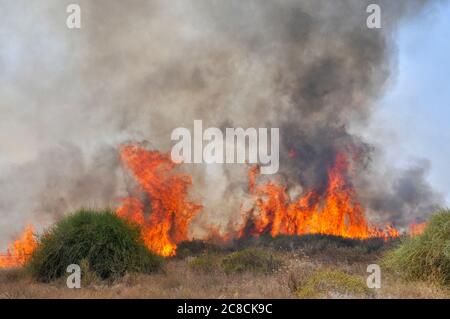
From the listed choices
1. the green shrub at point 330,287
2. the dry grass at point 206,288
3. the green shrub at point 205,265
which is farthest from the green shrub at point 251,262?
the green shrub at point 330,287

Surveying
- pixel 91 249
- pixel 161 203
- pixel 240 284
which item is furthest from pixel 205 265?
pixel 161 203

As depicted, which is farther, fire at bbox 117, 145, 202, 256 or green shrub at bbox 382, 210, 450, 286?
fire at bbox 117, 145, 202, 256

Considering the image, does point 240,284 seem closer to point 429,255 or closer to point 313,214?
point 429,255

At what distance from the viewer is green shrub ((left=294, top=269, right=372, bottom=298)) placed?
44.4 ft

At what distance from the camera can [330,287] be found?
1425 cm

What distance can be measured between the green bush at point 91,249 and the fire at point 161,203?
13.2 metres

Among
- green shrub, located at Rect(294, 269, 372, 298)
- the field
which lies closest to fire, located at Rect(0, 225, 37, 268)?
the field

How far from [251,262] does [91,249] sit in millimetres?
6749

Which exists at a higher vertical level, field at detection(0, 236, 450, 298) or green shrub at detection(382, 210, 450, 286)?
green shrub at detection(382, 210, 450, 286)

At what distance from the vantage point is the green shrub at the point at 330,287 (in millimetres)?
13520

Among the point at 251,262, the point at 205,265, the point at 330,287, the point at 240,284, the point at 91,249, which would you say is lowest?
the point at 205,265

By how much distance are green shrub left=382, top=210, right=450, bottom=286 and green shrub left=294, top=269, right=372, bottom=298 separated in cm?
243

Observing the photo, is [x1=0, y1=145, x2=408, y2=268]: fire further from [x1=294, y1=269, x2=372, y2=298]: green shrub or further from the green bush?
[x1=294, y1=269, x2=372, y2=298]: green shrub

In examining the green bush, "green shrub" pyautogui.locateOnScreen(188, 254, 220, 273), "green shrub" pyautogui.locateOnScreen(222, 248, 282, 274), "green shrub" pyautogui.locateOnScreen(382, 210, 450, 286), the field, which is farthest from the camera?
"green shrub" pyautogui.locateOnScreen(188, 254, 220, 273)
